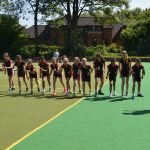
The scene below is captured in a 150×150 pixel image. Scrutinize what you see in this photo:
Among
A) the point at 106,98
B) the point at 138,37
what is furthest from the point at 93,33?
the point at 106,98

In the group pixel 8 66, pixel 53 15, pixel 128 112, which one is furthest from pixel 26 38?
pixel 128 112

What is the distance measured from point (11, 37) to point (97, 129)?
2016 inches

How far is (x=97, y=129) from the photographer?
13391mm

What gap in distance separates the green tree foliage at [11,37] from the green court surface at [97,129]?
45.5 meters

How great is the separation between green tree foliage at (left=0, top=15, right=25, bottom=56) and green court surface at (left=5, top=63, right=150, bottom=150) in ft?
149

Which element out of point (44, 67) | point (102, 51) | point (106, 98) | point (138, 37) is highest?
point (138, 37)

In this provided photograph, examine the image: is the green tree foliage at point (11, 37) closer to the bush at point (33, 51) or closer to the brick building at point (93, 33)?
the bush at point (33, 51)

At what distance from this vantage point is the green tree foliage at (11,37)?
206ft

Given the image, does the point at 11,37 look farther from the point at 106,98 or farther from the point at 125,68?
the point at 106,98

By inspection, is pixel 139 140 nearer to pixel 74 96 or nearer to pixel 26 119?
pixel 26 119

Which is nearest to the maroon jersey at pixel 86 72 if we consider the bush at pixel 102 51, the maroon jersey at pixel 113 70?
the maroon jersey at pixel 113 70

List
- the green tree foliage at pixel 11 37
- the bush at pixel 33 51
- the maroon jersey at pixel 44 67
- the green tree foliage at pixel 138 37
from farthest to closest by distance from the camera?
the green tree foliage at pixel 138 37 → the bush at pixel 33 51 → the green tree foliage at pixel 11 37 → the maroon jersey at pixel 44 67

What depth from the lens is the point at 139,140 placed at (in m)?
12.0

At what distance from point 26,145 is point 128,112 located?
562 centimetres
